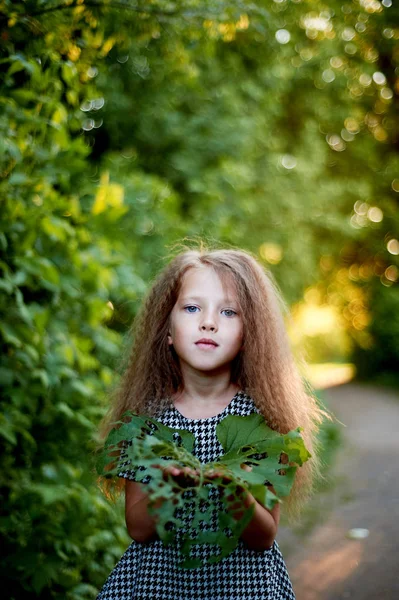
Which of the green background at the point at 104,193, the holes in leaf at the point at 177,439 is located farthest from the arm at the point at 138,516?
the green background at the point at 104,193

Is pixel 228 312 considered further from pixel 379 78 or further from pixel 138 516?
pixel 379 78

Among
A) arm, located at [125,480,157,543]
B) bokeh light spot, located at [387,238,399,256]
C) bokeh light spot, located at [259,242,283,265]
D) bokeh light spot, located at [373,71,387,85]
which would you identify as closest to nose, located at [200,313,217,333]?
arm, located at [125,480,157,543]

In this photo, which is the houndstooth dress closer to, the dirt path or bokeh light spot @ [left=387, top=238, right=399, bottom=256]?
the dirt path

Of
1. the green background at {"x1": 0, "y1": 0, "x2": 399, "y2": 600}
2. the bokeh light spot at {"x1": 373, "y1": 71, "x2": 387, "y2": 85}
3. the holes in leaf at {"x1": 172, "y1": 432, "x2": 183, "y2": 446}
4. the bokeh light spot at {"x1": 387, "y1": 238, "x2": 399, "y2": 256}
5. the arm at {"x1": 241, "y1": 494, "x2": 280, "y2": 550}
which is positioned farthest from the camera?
the bokeh light spot at {"x1": 387, "y1": 238, "x2": 399, "y2": 256}

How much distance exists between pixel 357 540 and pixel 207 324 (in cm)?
358

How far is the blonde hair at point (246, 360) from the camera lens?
7.16 ft

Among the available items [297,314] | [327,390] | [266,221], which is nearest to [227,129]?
[266,221]

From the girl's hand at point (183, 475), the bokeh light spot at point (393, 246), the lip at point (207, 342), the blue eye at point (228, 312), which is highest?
the bokeh light spot at point (393, 246)

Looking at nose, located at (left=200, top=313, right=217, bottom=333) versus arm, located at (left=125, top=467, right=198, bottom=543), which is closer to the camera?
arm, located at (left=125, top=467, right=198, bottom=543)

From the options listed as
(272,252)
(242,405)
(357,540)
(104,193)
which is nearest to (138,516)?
(242,405)

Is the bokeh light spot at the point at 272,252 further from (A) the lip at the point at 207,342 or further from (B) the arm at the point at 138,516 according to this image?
(B) the arm at the point at 138,516

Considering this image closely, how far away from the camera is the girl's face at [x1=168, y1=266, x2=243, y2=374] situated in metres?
2.07

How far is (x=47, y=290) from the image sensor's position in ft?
10.1

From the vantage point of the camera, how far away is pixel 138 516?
1.96 meters
